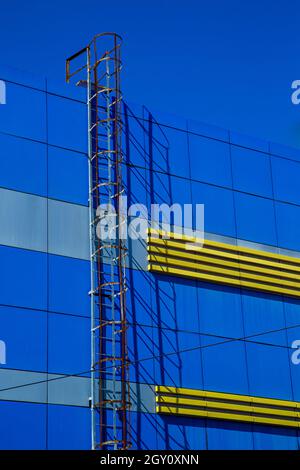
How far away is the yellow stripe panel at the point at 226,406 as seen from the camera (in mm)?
37406

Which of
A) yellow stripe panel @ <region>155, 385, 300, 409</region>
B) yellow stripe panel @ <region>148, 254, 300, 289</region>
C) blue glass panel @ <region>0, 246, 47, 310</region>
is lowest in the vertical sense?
yellow stripe panel @ <region>155, 385, 300, 409</region>

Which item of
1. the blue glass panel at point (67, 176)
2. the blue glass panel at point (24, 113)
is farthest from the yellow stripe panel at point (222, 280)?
the blue glass panel at point (24, 113)

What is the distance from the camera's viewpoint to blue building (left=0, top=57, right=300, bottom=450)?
115 feet

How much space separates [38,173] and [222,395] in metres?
11.3

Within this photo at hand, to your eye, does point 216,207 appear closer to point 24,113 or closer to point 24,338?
point 24,113

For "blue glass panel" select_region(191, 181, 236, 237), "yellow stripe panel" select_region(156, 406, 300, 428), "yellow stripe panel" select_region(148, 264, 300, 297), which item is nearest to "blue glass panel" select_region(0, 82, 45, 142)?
"yellow stripe panel" select_region(148, 264, 300, 297)

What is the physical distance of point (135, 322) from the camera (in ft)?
124

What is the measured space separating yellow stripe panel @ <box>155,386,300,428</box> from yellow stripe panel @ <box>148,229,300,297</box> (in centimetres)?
483

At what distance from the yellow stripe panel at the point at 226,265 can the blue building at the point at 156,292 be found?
0.27 feet

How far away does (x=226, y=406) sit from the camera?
128ft

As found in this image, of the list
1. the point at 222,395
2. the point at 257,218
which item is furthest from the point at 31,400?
Result: the point at 257,218

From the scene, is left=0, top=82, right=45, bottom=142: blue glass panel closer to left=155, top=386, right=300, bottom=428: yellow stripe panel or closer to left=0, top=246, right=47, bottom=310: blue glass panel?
left=0, top=246, right=47, bottom=310: blue glass panel

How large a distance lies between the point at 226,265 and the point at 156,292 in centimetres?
402
